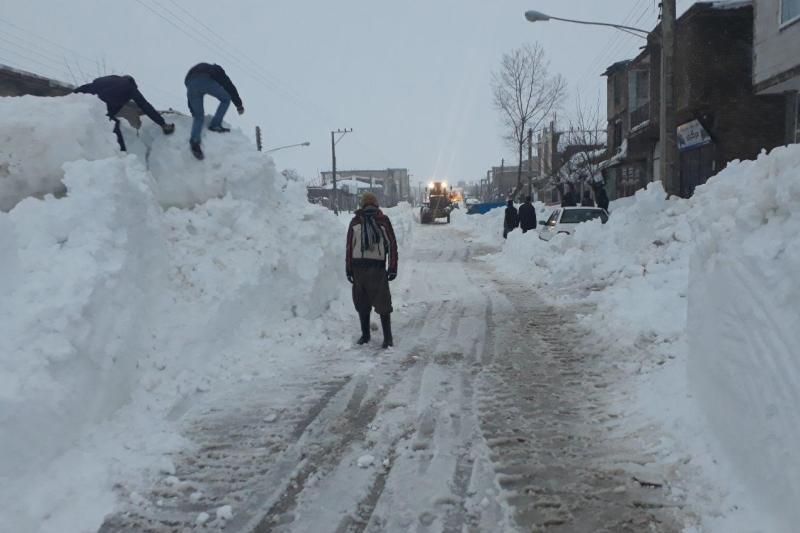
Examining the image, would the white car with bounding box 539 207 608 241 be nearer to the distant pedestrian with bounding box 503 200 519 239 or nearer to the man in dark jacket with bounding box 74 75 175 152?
the distant pedestrian with bounding box 503 200 519 239

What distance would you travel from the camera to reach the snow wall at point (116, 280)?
3270 mm

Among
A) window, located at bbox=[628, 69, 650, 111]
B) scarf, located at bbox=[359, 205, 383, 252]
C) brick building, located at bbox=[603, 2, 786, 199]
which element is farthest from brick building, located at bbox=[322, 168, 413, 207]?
scarf, located at bbox=[359, 205, 383, 252]

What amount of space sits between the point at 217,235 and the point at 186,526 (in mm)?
4336

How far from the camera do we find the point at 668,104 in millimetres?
Answer: 12703

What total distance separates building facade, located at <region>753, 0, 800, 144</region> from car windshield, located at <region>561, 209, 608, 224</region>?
5.35 meters

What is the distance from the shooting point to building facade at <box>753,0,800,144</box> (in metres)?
13.5

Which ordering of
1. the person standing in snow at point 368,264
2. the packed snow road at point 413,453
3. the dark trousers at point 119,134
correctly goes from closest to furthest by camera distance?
the packed snow road at point 413,453 < the person standing in snow at point 368,264 < the dark trousers at point 119,134

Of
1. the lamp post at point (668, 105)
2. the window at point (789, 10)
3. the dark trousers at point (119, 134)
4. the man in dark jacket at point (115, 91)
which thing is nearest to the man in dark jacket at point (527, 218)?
the lamp post at point (668, 105)

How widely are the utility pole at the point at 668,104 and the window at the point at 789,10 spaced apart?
3376 millimetres

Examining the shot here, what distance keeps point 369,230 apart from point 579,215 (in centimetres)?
1025

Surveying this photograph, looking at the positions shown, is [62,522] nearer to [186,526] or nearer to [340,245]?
[186,526]

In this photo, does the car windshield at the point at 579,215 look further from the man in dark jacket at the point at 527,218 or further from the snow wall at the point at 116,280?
the snow wall at the point at 116,280

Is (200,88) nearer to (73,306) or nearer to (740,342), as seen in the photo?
(73,306)

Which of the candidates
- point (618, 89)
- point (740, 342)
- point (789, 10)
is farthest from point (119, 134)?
point (618, 89)
